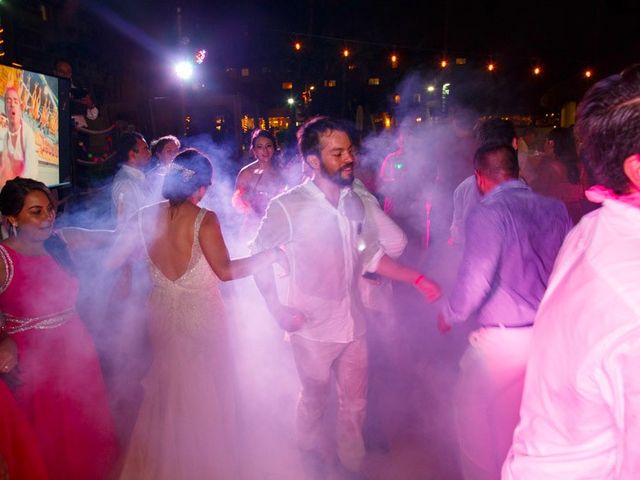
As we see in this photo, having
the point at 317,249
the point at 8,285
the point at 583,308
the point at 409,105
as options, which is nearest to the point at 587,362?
the point at 583,308

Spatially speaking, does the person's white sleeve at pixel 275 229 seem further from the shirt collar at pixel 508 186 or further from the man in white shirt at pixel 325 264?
the shirt collar at pixel 508 186

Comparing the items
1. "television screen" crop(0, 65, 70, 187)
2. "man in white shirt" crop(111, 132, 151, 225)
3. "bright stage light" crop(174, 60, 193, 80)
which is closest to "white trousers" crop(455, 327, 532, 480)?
"man in white shirt" crop(111, 132, 151, 225)

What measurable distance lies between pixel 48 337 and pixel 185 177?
1.22 metres

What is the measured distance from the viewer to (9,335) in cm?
266

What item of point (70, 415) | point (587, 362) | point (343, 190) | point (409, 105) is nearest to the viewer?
point (587, 362)

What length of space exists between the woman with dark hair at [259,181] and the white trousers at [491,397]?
3483 mm

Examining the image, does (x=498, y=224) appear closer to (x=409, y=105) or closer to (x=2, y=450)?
(x=2, y=450)

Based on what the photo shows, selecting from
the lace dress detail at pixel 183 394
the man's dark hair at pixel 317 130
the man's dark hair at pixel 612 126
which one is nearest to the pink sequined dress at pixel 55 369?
the lace dress detail at pixel 183 394

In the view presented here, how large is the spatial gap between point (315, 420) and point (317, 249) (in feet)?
3.87

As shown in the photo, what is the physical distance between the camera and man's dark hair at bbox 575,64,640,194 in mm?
941

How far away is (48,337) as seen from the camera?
2.79m

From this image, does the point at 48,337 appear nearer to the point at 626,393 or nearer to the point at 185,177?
the point at 185,177

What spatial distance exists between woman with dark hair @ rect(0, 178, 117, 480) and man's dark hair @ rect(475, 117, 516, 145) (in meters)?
3.40

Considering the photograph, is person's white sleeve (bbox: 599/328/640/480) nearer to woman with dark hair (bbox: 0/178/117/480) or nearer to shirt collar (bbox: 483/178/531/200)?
shirt collar (bbox: 483/178/531/200)
